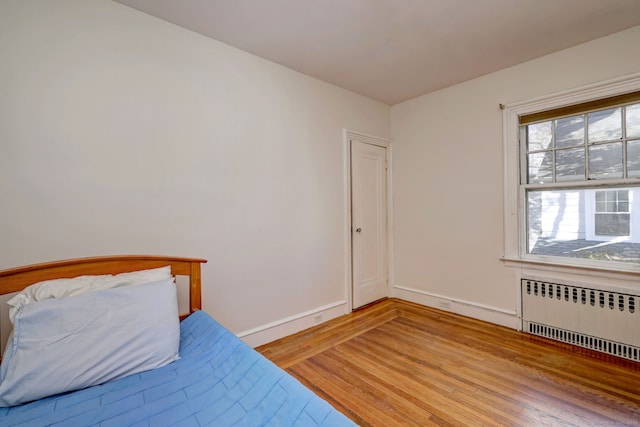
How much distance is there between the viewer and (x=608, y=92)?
236cm

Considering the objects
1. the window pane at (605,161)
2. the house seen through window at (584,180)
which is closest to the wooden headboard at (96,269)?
the house seen through window at (584,180)

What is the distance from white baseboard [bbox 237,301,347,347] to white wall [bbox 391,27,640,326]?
1.15 meters

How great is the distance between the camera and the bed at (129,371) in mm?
1029

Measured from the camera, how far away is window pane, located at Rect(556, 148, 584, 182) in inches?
101

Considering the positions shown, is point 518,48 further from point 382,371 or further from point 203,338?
point 203,338

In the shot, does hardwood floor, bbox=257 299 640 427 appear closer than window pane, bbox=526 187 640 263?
Yes

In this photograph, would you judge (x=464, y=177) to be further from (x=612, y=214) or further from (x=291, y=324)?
(x=291, y=324)

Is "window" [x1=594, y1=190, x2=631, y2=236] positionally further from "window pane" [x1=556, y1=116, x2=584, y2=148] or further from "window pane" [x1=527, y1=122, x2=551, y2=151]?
"window pane" [x1=527, y1=122, x2=551, y2=151]

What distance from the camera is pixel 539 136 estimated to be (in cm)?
280

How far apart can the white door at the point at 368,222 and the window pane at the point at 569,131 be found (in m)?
1.83

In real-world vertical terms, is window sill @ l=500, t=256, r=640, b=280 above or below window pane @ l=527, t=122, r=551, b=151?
below

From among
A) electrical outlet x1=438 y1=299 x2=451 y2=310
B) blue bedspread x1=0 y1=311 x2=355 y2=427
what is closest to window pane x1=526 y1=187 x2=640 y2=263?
electrical outlet x1=438 y1=299 x2=451 y2=310

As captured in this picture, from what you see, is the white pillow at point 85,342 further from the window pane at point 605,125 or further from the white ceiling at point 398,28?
the window pane at point 605,125

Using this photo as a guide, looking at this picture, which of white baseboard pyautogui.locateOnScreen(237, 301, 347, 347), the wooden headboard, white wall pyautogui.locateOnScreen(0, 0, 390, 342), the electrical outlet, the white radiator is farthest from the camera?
the electrical outlet
